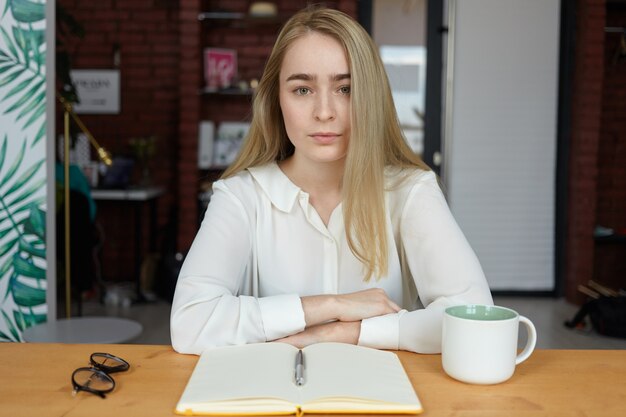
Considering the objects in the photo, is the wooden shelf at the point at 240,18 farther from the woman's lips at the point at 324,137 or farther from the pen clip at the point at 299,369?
the pen clip at the point at 299,369

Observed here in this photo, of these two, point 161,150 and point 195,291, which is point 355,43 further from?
point 161,150

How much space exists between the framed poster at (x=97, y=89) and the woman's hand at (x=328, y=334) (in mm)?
4760

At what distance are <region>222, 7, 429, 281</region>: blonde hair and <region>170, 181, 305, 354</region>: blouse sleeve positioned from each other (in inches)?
7.5

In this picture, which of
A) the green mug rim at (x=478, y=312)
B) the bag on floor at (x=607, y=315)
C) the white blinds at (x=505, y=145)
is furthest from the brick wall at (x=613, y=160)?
the green mug rim at (x=478, y=312)

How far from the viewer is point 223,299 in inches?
54.1

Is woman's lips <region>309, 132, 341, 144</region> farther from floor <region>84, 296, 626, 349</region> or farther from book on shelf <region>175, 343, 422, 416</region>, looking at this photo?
floor <region>84, 296, 626, 349</region>

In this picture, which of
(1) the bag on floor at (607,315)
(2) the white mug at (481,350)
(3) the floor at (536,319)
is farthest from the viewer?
(1) the bag on floor at (607,315)

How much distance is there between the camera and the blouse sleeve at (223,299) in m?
1.29

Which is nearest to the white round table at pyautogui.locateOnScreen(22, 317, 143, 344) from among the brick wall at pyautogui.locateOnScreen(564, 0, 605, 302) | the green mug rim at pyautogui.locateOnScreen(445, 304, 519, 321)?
the green mug rim at pyautogui.locateOnScreen(445, 304, 519, 321)

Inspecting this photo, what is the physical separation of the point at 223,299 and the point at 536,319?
3783 mm

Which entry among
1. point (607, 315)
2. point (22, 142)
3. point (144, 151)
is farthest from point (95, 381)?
point (144, 151)

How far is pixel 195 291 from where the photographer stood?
1418 mm

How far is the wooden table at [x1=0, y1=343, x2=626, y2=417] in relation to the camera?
3.08 feet

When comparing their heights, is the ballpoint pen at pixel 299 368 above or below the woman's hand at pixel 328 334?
above
